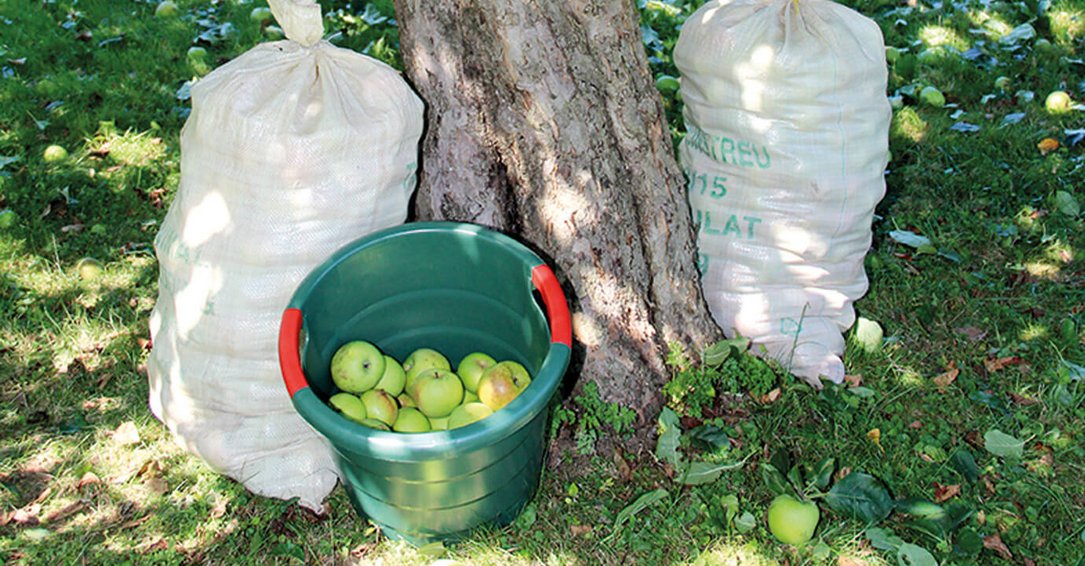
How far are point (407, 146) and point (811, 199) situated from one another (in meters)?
1.13

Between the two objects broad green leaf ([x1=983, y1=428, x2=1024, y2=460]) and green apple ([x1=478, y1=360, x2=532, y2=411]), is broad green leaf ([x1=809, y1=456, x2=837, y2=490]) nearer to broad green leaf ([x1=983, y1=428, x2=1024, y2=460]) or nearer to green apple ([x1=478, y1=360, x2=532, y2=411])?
broad green leaf ([x1=983, y1=428, x2=1024, y2=460])

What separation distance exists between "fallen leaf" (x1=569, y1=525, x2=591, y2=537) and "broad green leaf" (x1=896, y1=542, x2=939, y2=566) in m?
0.76

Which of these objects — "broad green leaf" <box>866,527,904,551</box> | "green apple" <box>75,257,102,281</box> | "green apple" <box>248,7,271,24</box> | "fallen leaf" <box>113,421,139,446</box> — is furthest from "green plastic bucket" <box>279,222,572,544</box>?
Answer: "green apple" <box>248,7,271,24</box>

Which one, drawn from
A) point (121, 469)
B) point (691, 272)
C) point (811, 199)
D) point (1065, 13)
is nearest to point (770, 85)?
point (811, 199)

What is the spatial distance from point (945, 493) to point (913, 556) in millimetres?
293

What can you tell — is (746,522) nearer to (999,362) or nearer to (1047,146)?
(999,362)

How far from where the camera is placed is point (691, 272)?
2635 mm

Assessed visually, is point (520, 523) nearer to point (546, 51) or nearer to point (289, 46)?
point (546, 51)

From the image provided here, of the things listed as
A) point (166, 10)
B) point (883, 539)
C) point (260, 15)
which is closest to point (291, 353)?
point (883, 539)

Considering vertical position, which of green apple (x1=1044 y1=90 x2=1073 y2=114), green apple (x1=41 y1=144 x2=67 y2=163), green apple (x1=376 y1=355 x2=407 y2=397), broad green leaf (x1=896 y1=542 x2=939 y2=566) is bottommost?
green apple (x1=41 y1=144 x2=67 y2=163)

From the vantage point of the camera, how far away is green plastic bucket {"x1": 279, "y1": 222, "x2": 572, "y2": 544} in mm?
1910

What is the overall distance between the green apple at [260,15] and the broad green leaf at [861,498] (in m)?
3.68

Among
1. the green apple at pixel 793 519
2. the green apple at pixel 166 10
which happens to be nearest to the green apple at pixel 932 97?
the green apple at pixel 793 519

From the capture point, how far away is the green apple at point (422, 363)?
2.44 metres
